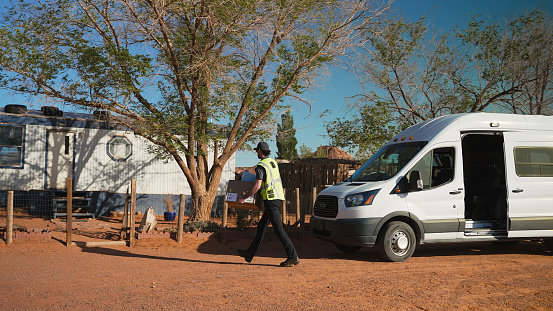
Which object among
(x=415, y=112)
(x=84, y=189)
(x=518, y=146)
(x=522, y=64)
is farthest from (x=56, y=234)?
(x=522, y=64)

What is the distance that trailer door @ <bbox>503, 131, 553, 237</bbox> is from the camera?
8.57m

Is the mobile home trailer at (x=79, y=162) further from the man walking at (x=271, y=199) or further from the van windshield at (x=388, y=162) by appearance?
the man walking at (x=271, y=199)

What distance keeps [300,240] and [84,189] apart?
349 inches

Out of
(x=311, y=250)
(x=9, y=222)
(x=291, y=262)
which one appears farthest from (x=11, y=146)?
(x=291, y=262)

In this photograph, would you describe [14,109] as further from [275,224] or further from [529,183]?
[529,183]

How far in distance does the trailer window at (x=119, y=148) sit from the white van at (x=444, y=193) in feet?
32.5

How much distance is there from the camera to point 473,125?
8617mm

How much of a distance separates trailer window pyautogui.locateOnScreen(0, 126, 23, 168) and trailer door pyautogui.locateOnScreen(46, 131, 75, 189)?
86cm

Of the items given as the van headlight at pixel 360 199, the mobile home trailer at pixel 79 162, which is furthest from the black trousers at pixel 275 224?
the mobile home trailer at pixel 79 162

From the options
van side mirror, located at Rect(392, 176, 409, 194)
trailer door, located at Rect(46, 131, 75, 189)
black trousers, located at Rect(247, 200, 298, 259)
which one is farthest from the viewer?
trailer door, located at Rect(46, 131, 75, 189)

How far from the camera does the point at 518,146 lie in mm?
8852

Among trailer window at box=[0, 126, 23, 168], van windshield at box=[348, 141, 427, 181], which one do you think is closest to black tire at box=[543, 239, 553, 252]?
van windshield at box=[348, 141, 427, 181]

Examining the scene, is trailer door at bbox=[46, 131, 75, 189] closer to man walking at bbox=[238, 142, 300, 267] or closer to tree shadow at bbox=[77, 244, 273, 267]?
tree shadow at bbox=[77, 244, 273, 267]

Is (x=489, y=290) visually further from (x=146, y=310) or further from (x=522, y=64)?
(x=522, y=64)
